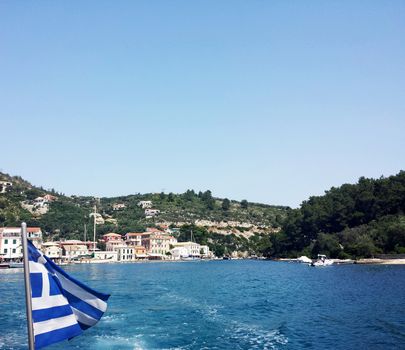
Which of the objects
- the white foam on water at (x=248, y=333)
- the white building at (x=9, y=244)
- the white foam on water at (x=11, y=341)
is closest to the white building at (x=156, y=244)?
the white building at (x=9, y=244)

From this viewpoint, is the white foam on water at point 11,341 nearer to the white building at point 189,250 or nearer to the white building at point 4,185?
the white building at point 189,250

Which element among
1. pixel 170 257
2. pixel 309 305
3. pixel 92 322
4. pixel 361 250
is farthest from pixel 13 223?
pixel 92 322

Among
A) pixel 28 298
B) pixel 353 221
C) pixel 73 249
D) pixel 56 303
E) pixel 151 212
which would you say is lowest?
pixel 73 249

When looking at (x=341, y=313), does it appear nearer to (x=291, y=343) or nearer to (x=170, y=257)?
(x=291, y=343)

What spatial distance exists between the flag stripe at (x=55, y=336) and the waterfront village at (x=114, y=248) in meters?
104

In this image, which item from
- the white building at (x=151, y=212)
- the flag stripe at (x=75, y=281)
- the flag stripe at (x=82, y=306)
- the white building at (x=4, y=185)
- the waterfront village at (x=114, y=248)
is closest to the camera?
the flag stripe at (x=75, y=281)

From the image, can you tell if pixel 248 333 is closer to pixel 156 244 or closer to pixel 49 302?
pixel 49 302

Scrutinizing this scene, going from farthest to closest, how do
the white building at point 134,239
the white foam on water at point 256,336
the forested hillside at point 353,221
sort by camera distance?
the white building at point 134,239 → the forested hillside at point 353,221 → the white foam on water at point 256,336

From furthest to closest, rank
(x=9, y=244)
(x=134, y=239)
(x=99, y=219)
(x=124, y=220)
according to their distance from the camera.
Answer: (x=124, y=220) → (x=99, y=219) → (x=134, y=239) → (x=9, y=244)

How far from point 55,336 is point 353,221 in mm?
103289

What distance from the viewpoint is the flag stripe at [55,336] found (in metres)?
6.99

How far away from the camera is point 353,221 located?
4070 inches

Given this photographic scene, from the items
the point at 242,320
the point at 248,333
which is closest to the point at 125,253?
the point at 242,320

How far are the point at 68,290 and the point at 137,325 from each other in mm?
19265
